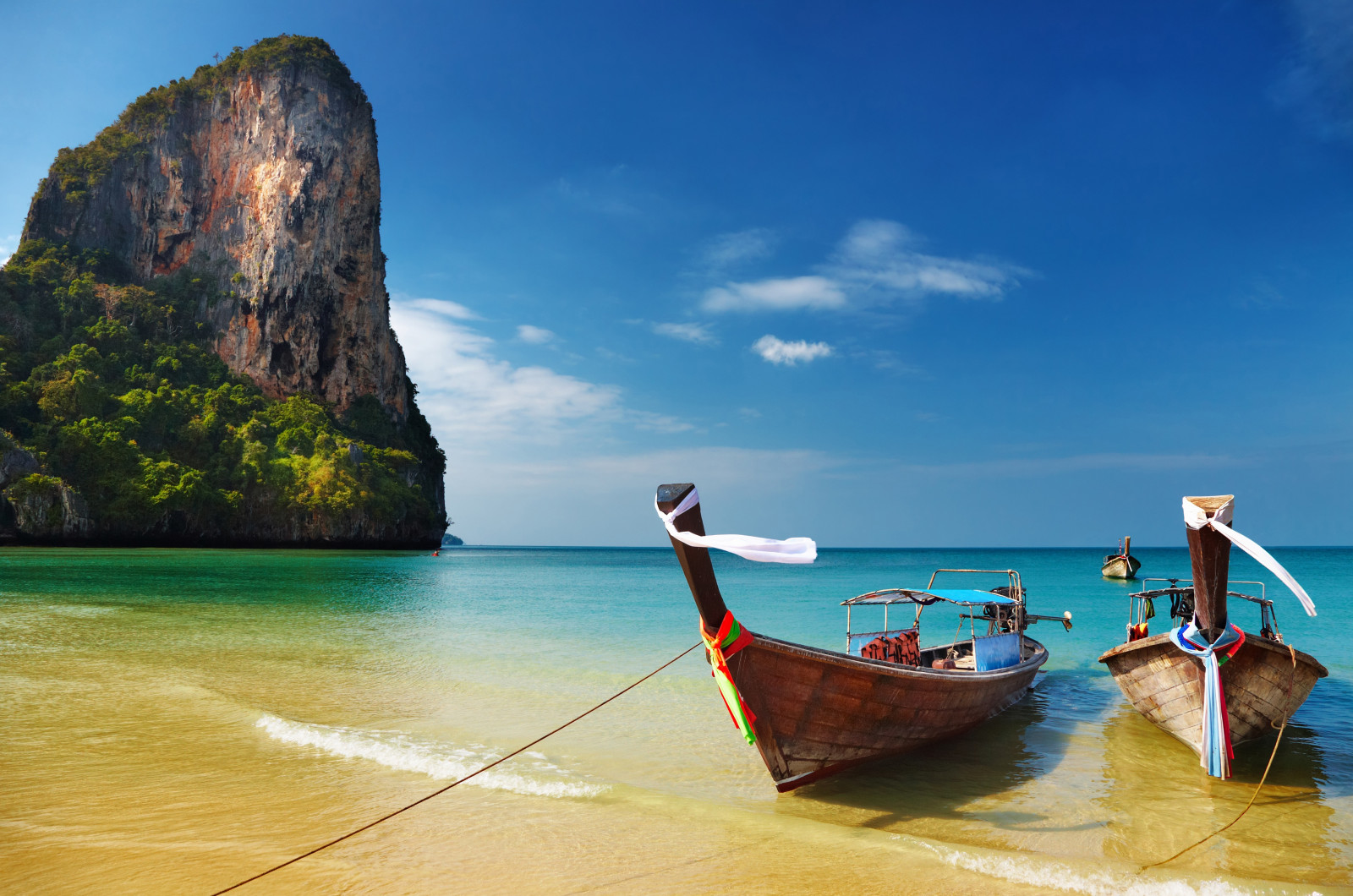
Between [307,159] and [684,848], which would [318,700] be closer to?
[684,848]

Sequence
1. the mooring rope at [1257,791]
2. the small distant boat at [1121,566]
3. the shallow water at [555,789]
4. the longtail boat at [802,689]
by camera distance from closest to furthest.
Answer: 1. the shallow water at [555,789]
2. the longtail boat at [802,689]
3. the mooring rope at [1257,791]
4. the small distant boat at [1121,566]

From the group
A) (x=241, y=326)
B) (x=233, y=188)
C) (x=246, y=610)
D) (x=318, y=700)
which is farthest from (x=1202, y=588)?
(x=233, y=188)

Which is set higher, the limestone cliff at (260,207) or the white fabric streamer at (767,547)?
the limestone cliff at (260,207)

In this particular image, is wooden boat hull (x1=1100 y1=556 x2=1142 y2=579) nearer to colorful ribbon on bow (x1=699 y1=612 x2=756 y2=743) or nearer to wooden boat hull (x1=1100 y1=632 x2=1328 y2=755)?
wooden boat hull (x1=1100 y1=632 x2=1328 y2=755)

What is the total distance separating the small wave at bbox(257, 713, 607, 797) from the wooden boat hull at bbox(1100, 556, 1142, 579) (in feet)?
164

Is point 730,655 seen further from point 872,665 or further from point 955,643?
point 955,643

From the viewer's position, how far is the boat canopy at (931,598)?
9.61 meters

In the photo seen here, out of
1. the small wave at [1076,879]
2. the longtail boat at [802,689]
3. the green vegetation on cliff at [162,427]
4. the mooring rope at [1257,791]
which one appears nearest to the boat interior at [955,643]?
the longtail boat at [802,689]

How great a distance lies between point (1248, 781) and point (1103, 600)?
28.8 metres

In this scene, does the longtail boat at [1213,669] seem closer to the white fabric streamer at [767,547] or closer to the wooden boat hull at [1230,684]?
the wooden boat hull at [1230,684]

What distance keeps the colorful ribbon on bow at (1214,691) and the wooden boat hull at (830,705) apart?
88.6 inches

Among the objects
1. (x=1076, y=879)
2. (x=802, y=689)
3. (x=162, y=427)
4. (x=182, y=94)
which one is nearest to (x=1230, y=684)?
(x=1076, y=879)

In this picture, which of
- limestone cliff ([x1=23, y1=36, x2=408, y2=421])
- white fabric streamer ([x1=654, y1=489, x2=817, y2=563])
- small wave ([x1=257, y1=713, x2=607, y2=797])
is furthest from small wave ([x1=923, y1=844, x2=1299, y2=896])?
limestone cliff ([x1=23, y1=36, x2=408, y2=421])

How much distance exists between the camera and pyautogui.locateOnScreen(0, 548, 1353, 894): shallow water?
536cm
